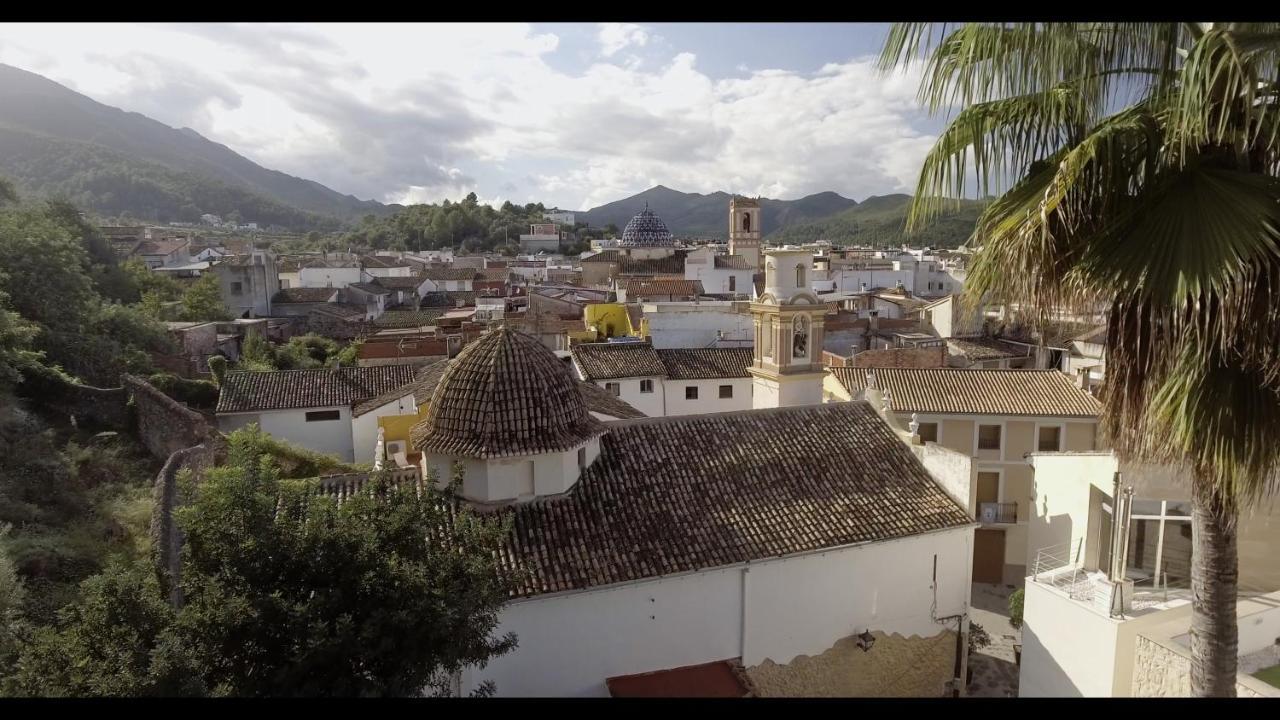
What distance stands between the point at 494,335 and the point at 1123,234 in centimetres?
910

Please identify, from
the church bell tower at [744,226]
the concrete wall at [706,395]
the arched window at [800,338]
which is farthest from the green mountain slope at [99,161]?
the arched window at [800,338]

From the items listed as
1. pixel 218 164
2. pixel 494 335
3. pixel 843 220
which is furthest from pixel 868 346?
pixel 218 164

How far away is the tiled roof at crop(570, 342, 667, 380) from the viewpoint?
2200 centimetres

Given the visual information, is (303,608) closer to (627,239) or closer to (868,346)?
(868,346)

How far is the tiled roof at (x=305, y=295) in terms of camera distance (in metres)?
42.0

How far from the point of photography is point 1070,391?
753 inches

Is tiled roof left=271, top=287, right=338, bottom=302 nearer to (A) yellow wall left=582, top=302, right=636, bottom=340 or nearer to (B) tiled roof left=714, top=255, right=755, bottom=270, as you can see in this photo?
(A) yellow wall left=582, top=302, right=636, bottom=340

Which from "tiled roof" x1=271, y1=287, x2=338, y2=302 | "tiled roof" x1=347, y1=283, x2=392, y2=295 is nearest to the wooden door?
"tiled roof" x1=347, y1=283, x2=392, y2=295

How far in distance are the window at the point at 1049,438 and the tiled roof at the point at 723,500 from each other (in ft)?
27.2

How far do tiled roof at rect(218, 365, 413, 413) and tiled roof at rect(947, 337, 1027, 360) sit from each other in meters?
20.0

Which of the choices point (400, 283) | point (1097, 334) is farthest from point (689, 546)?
point (400, 283)

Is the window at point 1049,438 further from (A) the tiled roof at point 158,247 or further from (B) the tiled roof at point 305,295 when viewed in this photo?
(A) the tiled roof at point 158,247

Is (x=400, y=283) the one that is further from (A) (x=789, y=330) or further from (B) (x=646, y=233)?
(A) (x=789, y=330)

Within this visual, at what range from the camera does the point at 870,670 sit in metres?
11.0
